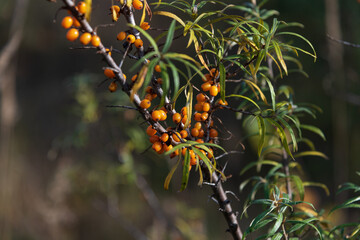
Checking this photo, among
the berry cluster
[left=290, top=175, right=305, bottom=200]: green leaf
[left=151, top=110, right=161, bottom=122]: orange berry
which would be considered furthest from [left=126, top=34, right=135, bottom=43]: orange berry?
[left=290, top=175, right=305, bottom=200]: green leaf

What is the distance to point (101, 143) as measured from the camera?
203 cm

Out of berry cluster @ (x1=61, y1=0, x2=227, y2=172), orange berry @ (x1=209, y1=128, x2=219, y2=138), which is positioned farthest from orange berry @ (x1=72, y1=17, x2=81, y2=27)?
orange berry @ (x1=209, y1=128, x2=219, y2=138)

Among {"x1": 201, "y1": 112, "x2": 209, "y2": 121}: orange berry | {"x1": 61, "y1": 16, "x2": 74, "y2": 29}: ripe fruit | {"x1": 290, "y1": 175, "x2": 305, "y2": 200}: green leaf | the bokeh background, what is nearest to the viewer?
{"x1": 61, "y1": 16, "x2": 74, "y2": 29}: ripe fruit

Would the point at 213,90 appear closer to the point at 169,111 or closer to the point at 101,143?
the point at 169,111

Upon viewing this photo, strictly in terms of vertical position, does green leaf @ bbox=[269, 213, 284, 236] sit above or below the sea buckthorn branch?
below

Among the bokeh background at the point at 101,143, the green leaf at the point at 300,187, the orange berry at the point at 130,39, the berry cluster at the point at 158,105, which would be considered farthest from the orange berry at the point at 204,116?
the bokeh background at the point at 101,143

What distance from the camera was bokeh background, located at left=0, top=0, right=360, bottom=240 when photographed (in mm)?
1664

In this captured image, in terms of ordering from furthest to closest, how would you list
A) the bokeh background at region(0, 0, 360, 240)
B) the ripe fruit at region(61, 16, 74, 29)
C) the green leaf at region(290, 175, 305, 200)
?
1. the bokeh background at region(0, 0, 360, 240)
2. the green leaf at region(290, 175, 305, 200)
3. the ripe fruit at region(61, 16, 74, 29)

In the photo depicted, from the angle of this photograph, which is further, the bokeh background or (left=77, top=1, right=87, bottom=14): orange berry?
the bokeh background

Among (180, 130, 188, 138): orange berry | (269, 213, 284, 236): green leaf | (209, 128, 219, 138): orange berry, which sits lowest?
(269, 213, 284, 236): green leaf

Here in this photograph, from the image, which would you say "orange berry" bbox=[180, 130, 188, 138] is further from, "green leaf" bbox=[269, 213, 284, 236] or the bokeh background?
the bokeh background

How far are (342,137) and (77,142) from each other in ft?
4.24

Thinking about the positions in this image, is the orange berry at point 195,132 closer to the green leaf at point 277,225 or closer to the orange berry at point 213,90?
the orange berry at point 213,90

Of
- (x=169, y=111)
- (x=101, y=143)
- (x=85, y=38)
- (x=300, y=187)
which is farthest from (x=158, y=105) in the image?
(x=101, y=143)
